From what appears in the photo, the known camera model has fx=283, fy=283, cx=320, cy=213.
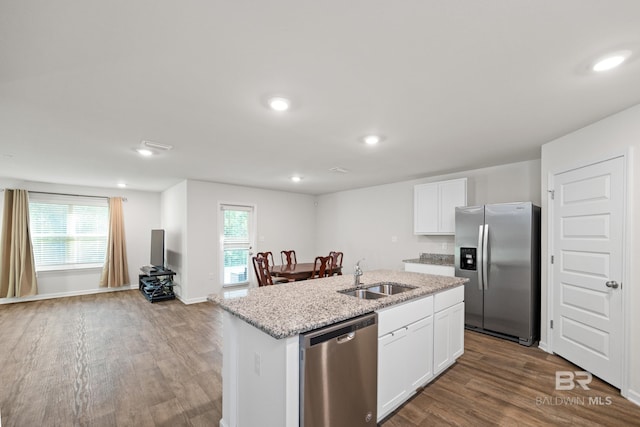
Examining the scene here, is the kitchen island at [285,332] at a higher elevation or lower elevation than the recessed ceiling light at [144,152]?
lower

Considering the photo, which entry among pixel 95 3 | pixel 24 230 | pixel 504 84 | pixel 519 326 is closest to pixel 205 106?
pixel 95 3

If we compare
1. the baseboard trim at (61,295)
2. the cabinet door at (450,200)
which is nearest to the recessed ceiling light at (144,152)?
the cabinet door at (450,200)

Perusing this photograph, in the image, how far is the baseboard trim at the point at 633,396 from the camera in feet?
7.34

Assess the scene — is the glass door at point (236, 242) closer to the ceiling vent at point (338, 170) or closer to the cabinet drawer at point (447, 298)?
the ceiling vent at point (338, 170)

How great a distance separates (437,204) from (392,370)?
3.22m

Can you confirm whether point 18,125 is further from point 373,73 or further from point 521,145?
point 521,145

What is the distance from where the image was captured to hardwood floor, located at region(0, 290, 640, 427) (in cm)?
212

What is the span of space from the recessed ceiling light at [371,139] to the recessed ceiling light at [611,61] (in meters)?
1.65

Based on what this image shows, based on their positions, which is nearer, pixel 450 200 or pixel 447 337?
pixel 447 337

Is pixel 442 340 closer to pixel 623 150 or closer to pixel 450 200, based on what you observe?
pixel 623 150

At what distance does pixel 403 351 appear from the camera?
7.20 feet

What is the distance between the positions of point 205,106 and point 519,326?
4194 mm

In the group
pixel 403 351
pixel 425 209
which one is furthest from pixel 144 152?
pixel 425 209

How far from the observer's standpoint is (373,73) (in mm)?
1778
